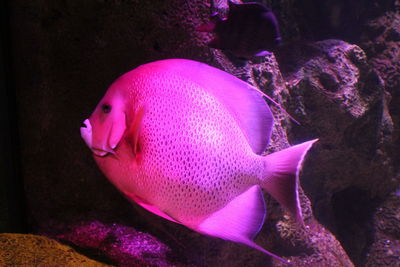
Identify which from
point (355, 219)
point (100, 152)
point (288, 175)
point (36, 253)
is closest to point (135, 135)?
point (100, 152)

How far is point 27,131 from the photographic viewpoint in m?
1.82

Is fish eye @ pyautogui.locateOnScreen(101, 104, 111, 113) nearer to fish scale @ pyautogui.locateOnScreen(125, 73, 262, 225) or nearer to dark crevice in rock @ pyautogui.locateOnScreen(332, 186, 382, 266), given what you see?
fish scale @ pyautogui.locateOnScreen(125, 73, 262, 225)

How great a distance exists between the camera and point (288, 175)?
1026 mm

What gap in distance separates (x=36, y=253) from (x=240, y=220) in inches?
38.6

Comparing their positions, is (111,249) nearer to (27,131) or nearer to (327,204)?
(27,131)

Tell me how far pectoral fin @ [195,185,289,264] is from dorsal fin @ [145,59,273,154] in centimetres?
19

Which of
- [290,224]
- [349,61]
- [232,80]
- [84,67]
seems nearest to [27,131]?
[84,67]

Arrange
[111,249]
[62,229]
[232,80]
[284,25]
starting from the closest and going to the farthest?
1. [232,80]
2. [111,249]
3. [62,229]
4. [284,25]

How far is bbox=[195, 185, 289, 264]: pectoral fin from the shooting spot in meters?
1.03

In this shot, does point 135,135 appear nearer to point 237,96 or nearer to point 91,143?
point 91,143

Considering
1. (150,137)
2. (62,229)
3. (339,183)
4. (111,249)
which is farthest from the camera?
(339,183)

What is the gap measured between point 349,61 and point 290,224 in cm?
186

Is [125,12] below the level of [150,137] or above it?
above

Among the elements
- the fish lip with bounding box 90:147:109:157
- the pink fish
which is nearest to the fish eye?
the pink fish
